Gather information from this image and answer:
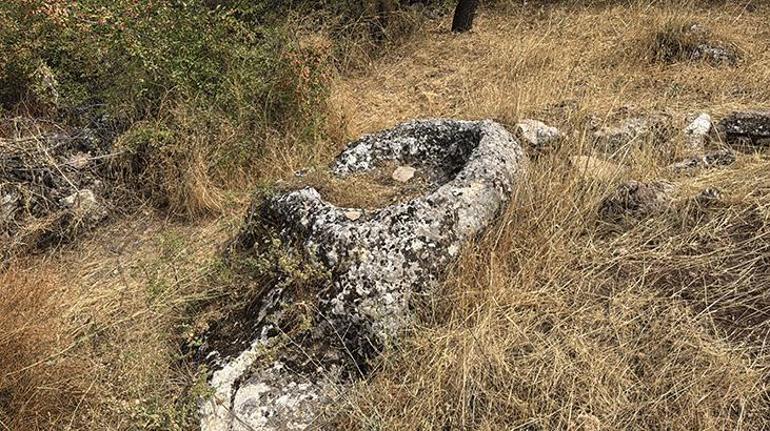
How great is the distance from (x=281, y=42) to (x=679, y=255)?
3.81 metres

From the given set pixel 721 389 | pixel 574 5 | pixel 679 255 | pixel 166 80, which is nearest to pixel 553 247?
pixel 679 255

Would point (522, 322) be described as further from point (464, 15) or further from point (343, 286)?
point (464, 15)

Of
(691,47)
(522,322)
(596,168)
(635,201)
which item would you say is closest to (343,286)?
(522,322)

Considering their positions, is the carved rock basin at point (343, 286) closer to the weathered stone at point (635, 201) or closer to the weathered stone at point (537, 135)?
the weathered stone at point (635, 201)

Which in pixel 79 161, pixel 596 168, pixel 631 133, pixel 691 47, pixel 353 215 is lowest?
pixel 691 47

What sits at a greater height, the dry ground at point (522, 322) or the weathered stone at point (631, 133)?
the dry ground at point (522, 322)

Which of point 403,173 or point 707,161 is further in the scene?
point 707,161

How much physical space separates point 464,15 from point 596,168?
3843 mm

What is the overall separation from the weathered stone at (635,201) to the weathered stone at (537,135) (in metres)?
0.82

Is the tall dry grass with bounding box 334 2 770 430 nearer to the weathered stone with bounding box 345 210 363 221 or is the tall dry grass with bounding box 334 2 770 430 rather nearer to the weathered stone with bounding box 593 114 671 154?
the weathered stone with bounding box 593 114 671 154

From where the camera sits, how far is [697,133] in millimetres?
4297

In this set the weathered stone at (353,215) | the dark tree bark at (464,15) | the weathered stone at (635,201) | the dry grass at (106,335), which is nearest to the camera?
the dry grass at (106,335)

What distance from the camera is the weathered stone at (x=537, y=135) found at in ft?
13.6

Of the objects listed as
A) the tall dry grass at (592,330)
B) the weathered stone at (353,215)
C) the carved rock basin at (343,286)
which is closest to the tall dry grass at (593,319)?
the tall dry grass at (592,330)
